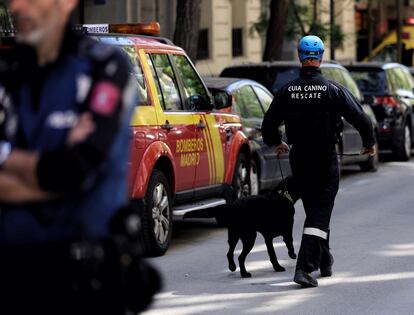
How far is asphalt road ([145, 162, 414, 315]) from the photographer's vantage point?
26.6 ft

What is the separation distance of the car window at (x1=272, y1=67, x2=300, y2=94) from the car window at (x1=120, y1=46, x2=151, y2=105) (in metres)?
6.50

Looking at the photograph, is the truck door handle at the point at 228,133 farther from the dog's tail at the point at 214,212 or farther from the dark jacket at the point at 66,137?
the dark jacket at the point at 66,137

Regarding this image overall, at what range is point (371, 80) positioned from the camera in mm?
20594

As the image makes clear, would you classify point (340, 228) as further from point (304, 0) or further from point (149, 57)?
point (304, 0)

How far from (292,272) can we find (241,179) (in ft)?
10.6

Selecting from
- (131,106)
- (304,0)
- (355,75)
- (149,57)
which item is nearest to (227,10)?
(304,0)

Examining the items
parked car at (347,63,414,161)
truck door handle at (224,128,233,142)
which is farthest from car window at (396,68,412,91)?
truck door handle at (224,128,233,142)

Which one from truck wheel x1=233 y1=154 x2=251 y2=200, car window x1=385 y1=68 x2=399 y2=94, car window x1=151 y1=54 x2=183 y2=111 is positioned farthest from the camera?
car window x1=385 y1=68 x2=399 y2=94

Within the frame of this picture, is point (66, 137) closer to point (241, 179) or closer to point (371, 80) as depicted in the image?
point (241, 179)

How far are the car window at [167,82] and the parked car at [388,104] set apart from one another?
9175 mm

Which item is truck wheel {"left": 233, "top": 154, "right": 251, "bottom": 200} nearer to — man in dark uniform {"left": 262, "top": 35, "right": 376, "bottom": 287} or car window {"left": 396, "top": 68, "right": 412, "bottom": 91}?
man in dark uniform {"left": 262, "top": 35, "right": 376, "bottom": 287}

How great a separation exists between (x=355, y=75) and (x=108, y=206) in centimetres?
1771

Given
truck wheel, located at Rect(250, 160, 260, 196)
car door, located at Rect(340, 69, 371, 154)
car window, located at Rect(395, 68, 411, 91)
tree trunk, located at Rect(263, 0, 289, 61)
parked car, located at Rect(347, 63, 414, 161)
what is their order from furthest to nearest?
1. tree trunk, located at Rect(263, 0, 289, 61)
2. car window, located at Rect(395, 68, 411, 91)
3. parked car, located at Rect(347, 63, 414, 161)
4. car door, located at Rect(340, 69, 371, 154)
5. truck wheel, located at Rect(250, 160, 260, 196)

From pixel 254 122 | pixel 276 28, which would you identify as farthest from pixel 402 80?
pixel 254 122
